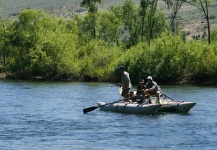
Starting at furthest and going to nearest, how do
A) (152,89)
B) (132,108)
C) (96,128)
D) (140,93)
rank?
(140,93)
(132,108)
(152,89)
(96,128)

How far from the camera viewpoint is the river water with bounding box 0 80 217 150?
103 ft

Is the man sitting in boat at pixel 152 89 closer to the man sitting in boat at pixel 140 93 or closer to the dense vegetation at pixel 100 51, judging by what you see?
the man sitting in boat at pixel 140 93

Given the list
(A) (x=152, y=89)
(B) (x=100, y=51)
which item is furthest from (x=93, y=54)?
(A) (x=152, y=89)

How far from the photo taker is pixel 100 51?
96.4 m

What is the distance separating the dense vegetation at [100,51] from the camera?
80.6m

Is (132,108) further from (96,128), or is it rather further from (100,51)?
(100,51)

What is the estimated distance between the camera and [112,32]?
4670 inches

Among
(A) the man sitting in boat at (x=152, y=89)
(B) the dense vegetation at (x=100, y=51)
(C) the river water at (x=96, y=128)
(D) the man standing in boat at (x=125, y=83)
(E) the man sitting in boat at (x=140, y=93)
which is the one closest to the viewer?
(C) the river water at (x=96, y=128)

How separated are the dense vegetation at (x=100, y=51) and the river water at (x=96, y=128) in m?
28.1

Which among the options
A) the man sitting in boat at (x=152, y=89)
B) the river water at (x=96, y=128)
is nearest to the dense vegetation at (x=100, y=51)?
the river water at (x=96, y=128)

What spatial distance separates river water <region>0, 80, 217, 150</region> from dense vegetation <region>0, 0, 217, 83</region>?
92.3 feet

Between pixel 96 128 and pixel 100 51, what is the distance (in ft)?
197

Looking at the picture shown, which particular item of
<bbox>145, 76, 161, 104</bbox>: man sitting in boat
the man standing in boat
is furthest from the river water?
the man standing in boat

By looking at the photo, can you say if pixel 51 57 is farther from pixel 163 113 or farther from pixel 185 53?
pixel 163 113
